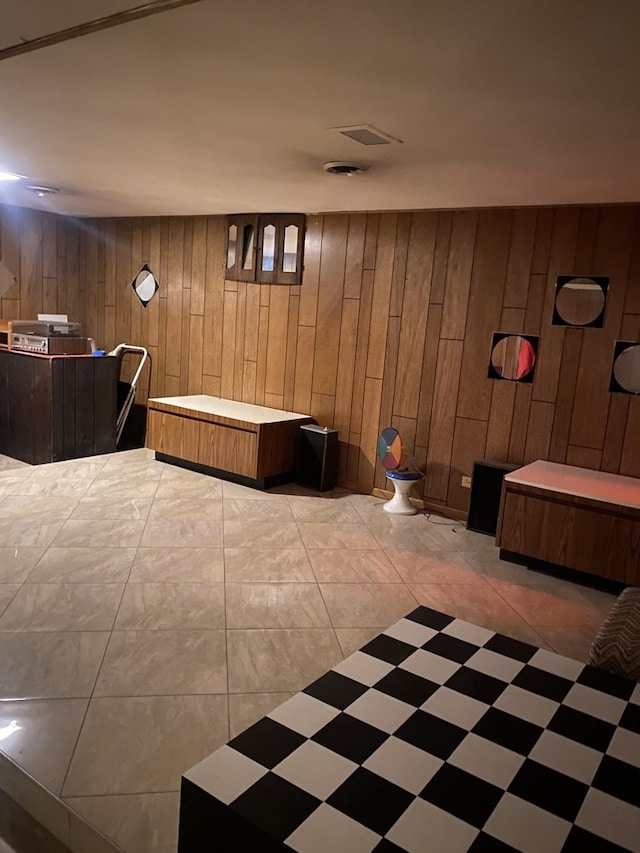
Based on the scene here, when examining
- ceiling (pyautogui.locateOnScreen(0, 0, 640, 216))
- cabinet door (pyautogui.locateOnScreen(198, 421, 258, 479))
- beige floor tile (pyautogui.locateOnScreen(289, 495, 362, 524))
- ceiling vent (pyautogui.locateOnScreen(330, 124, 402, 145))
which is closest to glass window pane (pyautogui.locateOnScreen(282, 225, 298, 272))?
ceiling (pyautogui.locateOnScreen(0, 0, 640, 216))

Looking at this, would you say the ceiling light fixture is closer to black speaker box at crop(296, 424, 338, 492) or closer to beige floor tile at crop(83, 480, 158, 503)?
beige floor tile at crop(83, 480, 158, 503)

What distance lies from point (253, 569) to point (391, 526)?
1.30 m

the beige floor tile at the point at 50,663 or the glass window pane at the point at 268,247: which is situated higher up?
the glass window pane at the point at 268,247

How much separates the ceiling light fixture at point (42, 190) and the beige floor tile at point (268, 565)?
334 cm

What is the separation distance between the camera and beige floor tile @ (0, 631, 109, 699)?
8.07ft

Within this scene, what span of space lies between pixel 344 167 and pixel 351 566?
230 cm

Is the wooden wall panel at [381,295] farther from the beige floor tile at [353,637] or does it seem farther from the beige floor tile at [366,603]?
the beige floor tile at [353,637]

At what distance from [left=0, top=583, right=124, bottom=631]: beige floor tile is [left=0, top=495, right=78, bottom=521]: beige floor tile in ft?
3.71

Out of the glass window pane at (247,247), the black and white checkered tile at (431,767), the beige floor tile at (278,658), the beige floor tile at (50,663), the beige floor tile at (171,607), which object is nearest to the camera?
the black and white checkered tile at (431,767)

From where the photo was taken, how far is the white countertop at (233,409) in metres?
5.33

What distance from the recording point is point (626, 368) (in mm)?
4145

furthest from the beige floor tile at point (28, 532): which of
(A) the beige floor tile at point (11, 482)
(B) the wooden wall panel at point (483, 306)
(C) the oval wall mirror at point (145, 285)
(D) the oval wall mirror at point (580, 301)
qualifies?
(D) the oval wall mirror at point (580, 301)

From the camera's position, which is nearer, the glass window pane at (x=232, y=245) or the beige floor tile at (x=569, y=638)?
the beige floor tile at (x=569, y=638)

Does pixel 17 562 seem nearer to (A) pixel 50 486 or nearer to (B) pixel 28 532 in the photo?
(B) pixel 28 532
